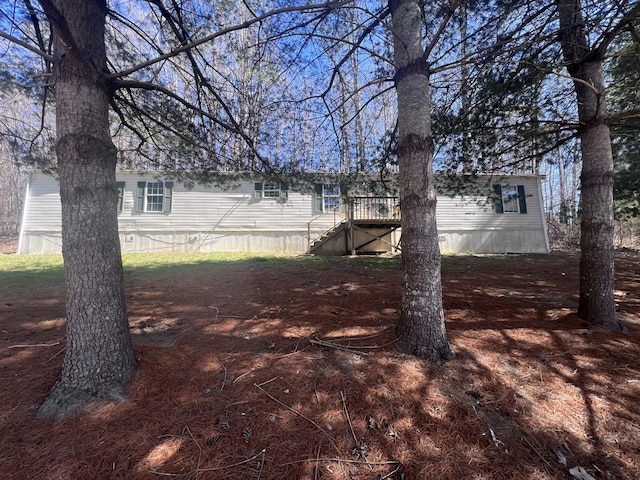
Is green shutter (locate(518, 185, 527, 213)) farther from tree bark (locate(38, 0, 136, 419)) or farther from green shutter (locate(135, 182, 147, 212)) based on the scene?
green shutter (locate(135, 182, 147, 212))

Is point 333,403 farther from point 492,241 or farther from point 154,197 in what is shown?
point 492,241

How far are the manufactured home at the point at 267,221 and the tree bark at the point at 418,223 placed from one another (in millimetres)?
8231

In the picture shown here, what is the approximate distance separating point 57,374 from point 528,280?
8.04 meters

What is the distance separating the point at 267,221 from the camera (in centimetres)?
1237

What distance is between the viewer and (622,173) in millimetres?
7824

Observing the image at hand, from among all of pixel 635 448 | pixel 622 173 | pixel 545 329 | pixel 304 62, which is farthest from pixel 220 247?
pixel 622 173

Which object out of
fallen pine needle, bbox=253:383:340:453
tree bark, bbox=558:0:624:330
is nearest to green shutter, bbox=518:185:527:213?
tree bark, bbox=558:0:624:330

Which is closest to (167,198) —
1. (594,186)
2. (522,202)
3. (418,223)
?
(418,223)

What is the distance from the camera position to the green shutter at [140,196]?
1177 centimetres

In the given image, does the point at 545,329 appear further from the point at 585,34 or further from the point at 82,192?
the point at 82,192

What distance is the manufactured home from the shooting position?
11.5 meters

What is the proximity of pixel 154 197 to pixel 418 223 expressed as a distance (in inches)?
485

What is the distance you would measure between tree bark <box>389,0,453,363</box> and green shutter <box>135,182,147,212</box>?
12.1 meters

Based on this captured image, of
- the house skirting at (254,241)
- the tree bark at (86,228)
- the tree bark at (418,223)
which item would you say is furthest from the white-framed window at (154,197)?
Answer: the tree bark at (418,223)
